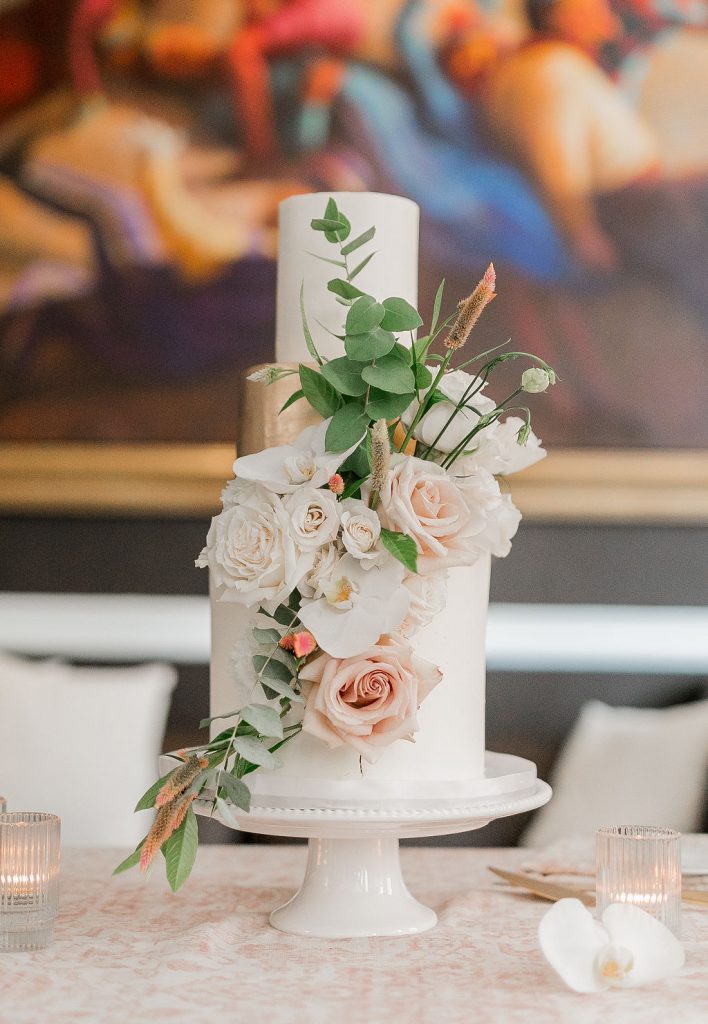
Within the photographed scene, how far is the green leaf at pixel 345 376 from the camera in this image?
1061 millimetres

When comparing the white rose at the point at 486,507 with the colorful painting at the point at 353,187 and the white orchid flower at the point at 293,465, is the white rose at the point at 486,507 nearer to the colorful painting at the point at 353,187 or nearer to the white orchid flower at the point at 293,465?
the white orchid flower at the point at 293,465

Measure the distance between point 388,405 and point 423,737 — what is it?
32 cm

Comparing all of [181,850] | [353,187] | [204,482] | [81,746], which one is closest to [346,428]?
[181,850]

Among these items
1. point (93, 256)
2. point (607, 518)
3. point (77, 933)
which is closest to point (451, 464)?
point (77, 933)

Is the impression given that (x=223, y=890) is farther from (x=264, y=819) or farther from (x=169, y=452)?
(x=169, y=452)

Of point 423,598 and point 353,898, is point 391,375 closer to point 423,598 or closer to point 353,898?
point 423,598

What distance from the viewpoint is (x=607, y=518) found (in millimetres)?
2783

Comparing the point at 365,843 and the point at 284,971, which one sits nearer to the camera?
the point at 284,971

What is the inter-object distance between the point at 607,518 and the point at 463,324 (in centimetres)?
185

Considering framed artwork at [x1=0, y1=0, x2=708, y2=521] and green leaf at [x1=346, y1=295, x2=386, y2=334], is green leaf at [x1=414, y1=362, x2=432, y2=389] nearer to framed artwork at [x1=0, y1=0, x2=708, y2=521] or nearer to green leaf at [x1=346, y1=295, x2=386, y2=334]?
green leaf at [x1=346, y1=295, x2=386, y2=334]

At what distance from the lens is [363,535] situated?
3.33 ft

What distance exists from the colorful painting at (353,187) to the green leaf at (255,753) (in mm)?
1874

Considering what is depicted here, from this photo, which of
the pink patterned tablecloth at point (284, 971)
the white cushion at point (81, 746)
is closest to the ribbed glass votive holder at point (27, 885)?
the pink patterned tablecloth at point (284, 971)

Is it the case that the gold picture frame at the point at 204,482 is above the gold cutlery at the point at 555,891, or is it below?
above
